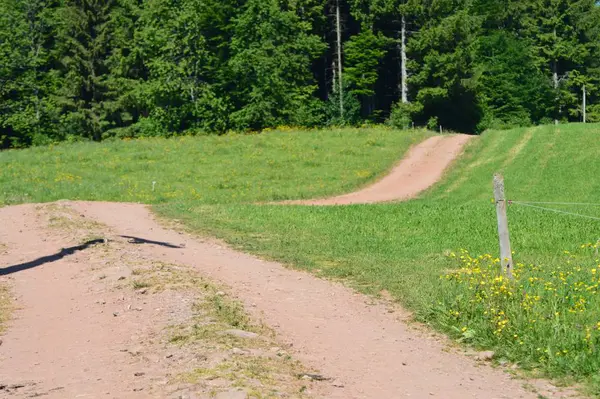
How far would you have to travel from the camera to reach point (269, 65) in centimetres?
6256

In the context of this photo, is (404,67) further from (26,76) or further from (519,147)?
(26,76)

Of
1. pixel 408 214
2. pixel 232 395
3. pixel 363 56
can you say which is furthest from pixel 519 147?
pixel 232 395

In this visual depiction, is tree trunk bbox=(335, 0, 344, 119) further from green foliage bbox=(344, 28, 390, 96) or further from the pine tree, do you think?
the pine tree

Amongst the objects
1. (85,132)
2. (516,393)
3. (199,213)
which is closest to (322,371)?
(516,393)

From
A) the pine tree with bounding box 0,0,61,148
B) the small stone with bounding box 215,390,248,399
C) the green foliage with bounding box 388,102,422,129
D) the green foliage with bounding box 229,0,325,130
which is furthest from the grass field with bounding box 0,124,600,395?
the pine tree with bounding box 0,0,61,148

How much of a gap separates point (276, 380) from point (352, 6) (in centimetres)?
6589

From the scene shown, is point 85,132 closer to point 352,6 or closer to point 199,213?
point 352,6

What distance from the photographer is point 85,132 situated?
68438 millimetres

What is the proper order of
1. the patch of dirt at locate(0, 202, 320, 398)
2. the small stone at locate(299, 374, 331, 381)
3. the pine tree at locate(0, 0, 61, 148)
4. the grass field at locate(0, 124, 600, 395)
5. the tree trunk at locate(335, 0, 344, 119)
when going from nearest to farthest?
1. the patch of dirt at locate(0, 202, 320, 398)
2. the small stone at locate(299, 374, 331, 381)
3. the grass field at locate(0, 124, 600, 395)
4. the pine tree at locate(0, 0, 61, 148)
5. the tree trunk at locate(335, 0, 344, 119)

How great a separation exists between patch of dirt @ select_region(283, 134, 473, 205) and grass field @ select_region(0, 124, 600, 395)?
0.83m

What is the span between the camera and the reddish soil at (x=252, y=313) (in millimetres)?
7672

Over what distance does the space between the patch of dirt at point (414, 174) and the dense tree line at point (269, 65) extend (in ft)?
58.7

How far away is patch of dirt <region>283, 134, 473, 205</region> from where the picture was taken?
33.2 metres

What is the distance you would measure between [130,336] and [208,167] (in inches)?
1184
